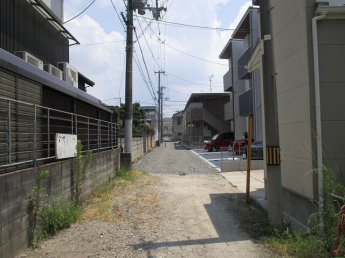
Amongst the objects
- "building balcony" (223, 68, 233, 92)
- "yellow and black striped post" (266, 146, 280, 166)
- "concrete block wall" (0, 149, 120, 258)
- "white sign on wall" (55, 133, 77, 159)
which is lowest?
"concrete block wall" (0, 149, 120, 258)

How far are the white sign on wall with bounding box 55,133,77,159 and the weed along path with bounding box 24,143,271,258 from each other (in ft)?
4.13

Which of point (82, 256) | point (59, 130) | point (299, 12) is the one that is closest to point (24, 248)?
point (82, 256)

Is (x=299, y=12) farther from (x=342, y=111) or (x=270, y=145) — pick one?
(x=270, y=145)

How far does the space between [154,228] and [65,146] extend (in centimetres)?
249

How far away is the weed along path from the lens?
180 inches

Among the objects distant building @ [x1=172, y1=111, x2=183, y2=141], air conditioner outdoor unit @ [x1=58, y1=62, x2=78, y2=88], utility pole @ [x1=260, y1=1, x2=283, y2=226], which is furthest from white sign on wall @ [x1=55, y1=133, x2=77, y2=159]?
distant building @ [x1=172, y1=111, x2=183, y2=141]

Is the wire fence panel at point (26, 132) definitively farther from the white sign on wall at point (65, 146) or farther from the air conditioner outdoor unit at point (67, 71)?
the air conditioner outdoor unit at point (67, 71)

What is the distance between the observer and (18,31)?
8.61 metres

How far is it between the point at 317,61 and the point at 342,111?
2.94 feet

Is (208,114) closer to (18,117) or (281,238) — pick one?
(281,238)

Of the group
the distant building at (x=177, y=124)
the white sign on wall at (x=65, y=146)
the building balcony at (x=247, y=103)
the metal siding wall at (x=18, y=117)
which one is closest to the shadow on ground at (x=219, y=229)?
the metal siding wall at (x=18, y=117)

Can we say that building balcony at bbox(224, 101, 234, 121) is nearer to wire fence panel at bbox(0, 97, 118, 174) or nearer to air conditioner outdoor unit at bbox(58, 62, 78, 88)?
air conditioner outdoor unit at bbox(58, 62, 78, 88)

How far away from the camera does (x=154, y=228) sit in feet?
18.7

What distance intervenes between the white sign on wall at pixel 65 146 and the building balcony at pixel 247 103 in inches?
582
